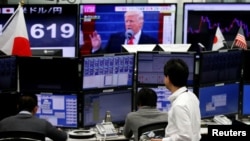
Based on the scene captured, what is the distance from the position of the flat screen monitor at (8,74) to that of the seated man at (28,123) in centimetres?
48

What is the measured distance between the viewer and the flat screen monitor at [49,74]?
3979 millimetres

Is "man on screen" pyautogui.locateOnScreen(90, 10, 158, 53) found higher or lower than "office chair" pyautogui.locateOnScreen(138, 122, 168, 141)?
higher

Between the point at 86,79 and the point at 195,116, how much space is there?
4.52 feet

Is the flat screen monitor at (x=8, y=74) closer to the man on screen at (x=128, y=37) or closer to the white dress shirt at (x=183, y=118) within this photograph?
the white dress shirt at (x=183, y=118)

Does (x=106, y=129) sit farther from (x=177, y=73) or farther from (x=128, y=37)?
(x=128, y=37)

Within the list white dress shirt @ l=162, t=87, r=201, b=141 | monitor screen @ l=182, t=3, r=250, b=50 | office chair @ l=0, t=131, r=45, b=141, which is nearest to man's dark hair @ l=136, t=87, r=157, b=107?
white dress shirt @ l=162, t=87, r=201, b=141

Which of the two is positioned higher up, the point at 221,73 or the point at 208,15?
the point at 208,15

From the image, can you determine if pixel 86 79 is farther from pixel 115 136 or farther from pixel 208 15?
pixel 208 15

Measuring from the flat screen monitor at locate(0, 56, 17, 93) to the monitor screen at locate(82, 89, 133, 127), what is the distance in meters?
0.59

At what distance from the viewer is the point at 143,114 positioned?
3.87 meters

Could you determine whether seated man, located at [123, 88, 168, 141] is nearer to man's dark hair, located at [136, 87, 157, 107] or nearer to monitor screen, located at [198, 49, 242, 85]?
man's dark hair, located at [136, 87, 157, 107]

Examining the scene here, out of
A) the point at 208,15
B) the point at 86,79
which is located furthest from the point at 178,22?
the point at 86,79

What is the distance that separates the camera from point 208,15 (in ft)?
22.4

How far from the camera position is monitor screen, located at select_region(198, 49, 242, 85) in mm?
4273
